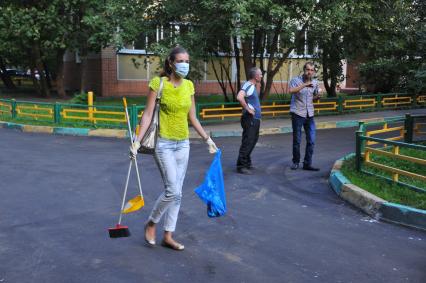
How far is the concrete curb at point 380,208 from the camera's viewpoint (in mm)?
5586

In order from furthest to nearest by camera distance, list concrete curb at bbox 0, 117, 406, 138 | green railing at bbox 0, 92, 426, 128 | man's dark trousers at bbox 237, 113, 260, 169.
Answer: green railing at bbox 0, 92, 426, 128, concrete curb at bbox 0, 117, 406, 138, man's dark trousers at bbox 237, 113, 260, 169

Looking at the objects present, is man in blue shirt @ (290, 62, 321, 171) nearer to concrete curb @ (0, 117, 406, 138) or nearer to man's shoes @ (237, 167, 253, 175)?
man's shoes @ (237, 167, 253, 175)

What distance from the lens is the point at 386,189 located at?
6.62 meters

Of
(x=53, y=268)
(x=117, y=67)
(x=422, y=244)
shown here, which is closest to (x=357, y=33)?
(x=117, y=67)

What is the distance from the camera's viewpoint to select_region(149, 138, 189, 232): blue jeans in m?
4.55

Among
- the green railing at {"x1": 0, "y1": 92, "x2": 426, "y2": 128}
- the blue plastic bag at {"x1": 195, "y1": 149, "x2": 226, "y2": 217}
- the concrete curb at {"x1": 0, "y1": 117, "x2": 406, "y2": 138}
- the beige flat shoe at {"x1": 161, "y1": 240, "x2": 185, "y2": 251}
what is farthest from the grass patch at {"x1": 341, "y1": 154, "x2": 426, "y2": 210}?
the green railing at {"x1": 0, "y1": 92, "x2": 426, "y2": 128}

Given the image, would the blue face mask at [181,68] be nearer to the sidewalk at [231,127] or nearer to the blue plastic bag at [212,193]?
the blue plastic bag at [212,193]

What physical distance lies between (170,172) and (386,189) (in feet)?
11.0

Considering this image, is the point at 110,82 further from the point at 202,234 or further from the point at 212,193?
the point at 212,193

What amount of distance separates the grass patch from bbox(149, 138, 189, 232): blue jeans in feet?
9.26

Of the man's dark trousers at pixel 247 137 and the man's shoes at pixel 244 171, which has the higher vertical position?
the man's dark trousers at pixel 247 137

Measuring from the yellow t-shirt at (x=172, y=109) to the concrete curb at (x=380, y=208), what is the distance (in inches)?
107

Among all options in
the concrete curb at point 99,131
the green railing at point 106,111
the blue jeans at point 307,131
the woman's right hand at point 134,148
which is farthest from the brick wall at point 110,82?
the woman's right hand at point 134,148

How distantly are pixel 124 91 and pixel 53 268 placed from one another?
66.0 feet
